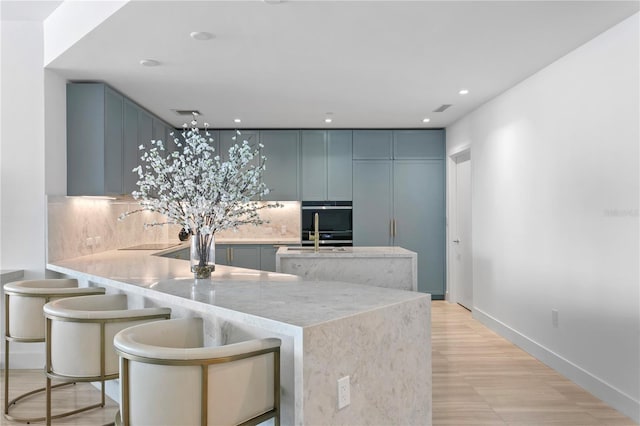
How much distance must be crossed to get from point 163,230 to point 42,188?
3087 mm

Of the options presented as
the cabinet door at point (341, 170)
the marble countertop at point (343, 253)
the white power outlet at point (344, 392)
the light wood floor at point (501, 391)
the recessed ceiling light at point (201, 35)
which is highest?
the recessed ceiling light at point (201, 35)

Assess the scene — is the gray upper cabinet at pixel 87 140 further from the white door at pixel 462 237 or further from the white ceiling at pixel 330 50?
the white door at pixel 462 237

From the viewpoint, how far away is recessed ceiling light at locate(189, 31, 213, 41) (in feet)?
10.4

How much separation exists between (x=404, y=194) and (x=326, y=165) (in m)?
1.20

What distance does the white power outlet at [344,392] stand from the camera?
6.15 feet

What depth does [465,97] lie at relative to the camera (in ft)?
16.4

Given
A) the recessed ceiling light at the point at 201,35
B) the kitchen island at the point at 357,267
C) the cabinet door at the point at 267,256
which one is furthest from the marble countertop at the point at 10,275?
the cabinet door at the point at 267,256

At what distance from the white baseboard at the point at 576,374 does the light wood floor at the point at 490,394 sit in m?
0.05

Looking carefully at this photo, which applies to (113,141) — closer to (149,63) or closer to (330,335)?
(149,63)

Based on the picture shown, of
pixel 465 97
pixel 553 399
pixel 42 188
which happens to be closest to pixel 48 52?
pixel 42 188

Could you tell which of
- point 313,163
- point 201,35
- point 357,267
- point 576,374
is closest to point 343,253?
point 357,267

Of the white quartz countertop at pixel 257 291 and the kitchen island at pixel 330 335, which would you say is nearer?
the kitchen island at pixel 330 335

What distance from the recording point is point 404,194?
6852 mm

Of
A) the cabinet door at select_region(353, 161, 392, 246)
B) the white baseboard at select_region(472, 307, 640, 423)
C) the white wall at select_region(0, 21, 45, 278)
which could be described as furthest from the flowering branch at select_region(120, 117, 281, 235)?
the cabinet door at select_region(353, 161, 392, 246)
